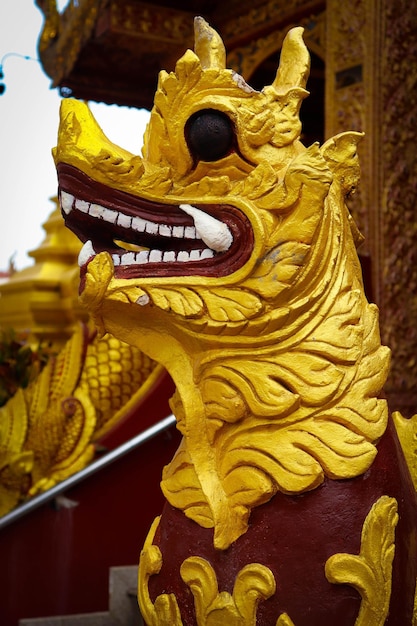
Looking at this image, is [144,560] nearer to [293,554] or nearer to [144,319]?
[293,554]

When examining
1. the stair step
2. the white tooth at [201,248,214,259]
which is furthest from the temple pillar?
the white tooth at [201,248,214,259]

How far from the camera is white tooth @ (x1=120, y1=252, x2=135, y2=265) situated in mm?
1675

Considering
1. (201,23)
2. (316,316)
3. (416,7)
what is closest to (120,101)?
(416,7)

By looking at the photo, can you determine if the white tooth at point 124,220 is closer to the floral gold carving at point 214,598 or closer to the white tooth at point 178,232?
the white tooth at point 178,232

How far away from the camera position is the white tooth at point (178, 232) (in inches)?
65.2

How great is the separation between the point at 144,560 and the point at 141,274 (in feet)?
1.87

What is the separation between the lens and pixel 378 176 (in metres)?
3.46

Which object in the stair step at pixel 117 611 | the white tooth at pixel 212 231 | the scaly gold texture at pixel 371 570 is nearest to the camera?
the scaly gold texture at pixel 371 570

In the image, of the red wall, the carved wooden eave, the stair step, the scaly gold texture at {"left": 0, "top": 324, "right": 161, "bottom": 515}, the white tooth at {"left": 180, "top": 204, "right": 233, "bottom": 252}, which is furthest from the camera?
the carved wooden eave

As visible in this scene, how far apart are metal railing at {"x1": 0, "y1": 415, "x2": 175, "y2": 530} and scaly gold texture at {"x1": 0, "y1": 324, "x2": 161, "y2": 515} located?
26 cm

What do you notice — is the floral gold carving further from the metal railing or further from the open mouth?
the metal railing

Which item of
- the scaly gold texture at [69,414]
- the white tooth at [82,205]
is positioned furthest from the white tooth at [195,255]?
the scaly gold texture at [69,414]

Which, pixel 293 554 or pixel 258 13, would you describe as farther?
pixel 258 13

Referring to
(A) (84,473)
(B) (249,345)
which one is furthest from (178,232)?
(A) (84,473)
